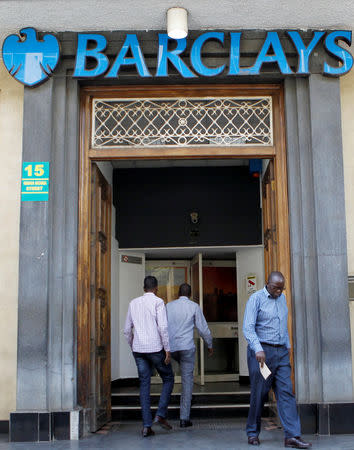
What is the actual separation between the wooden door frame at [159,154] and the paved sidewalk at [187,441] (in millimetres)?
524

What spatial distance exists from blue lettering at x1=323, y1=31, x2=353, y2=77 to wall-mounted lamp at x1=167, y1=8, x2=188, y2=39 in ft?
4.85

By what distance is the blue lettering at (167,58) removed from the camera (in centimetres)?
623

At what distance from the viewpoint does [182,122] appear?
21.8 ft

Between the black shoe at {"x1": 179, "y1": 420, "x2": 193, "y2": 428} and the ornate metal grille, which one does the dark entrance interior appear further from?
the black shoe at {"x1": 179, "y1": 420, "x2": 193, "y2": 428}

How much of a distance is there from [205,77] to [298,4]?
3.71ft

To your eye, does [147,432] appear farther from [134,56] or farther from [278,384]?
[134,56]

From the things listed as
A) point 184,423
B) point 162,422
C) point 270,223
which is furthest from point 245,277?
point 162,422

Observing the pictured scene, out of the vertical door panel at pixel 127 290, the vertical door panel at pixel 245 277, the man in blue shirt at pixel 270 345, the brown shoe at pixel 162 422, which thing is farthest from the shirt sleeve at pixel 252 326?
the vertical door panel at pixel 127 290

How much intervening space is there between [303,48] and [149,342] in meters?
3.33

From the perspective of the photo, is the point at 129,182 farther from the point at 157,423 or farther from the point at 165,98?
the point at 157,423

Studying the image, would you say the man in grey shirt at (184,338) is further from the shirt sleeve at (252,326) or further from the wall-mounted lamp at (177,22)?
the wall-mounted lamp at (177,22)

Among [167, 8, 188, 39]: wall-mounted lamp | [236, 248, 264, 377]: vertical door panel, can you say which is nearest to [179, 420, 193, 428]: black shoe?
[236, 248, 264, 377]: vertical door panel

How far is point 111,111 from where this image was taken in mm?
6688

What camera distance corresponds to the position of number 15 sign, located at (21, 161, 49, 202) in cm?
611
